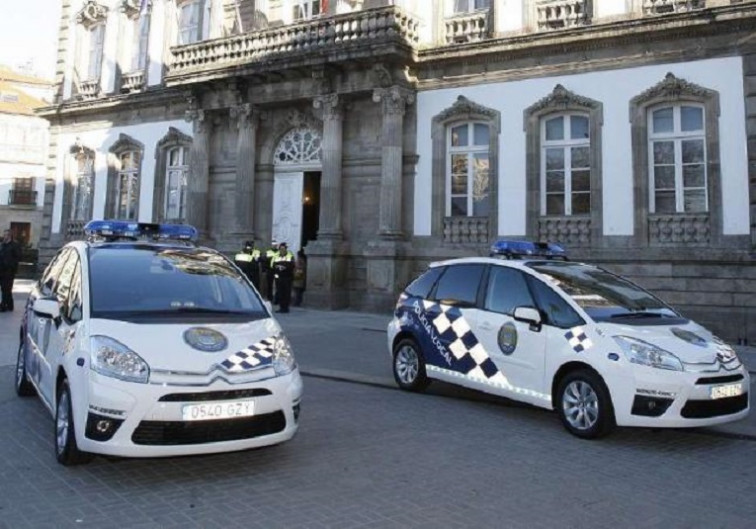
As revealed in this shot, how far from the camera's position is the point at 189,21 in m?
23.8

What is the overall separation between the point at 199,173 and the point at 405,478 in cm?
1816

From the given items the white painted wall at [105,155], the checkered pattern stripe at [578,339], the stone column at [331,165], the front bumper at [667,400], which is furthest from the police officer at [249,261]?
the front bumper at [667,400]

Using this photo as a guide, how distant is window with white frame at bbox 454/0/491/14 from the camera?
18.0 m

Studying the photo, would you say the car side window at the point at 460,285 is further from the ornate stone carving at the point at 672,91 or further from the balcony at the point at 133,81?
the balcony at the point at 133,81

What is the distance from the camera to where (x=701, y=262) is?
Result: 1466cm

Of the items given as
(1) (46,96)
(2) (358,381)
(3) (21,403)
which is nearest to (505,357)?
(2) (358,381)

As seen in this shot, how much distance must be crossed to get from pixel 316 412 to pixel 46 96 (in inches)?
2465

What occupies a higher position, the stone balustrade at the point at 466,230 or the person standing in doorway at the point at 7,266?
the stone balustrade at the point at 466,230

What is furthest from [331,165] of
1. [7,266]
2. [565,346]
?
[565,346]

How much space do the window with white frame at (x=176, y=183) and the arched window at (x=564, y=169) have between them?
12.5 meters

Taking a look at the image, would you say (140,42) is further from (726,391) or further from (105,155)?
(726,391)

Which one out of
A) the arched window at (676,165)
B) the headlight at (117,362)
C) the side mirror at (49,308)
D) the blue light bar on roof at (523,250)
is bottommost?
the headlight at (117,362)

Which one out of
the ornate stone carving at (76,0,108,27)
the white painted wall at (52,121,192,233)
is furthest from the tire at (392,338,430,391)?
the ornate stone carving at (76,0,108,27)

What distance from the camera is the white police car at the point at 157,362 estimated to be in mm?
4613
